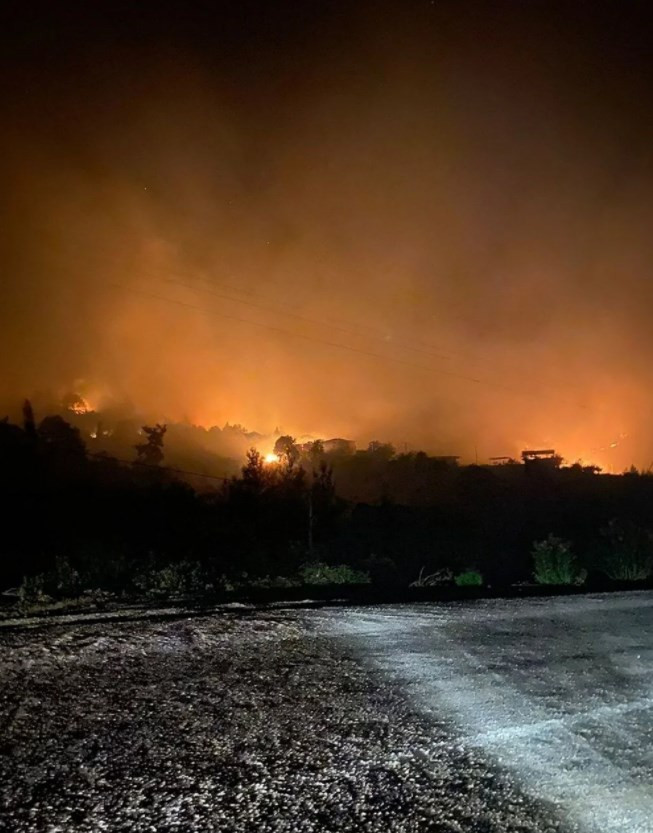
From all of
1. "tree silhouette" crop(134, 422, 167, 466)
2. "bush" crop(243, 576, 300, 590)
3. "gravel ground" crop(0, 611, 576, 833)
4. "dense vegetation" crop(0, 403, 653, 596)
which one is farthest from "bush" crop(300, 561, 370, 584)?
"tree silhouette" crop(134, 422, 167, 466)

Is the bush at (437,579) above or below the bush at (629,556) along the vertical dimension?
below

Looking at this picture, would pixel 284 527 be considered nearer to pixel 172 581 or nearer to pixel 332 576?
pixel 332 576

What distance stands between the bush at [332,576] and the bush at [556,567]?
156 inches

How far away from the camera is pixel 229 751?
15.7ft

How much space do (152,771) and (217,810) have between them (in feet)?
2.23

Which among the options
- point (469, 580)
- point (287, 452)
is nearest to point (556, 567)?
point (469, 580)

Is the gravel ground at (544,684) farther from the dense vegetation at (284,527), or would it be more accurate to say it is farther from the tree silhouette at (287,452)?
the tree silhouette at (287,452)

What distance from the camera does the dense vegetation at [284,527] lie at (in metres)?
16.4

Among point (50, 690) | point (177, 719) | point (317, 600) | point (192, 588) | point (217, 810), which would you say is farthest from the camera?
point (192, 588)

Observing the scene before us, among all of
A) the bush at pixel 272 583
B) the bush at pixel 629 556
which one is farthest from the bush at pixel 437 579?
the bush at pixel 629 556

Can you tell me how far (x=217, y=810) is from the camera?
395cm

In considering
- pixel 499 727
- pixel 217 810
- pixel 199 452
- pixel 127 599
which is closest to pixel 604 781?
pixel 499 727

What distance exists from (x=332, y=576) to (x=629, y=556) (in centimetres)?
779

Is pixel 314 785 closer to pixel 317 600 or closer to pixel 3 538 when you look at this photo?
pixel 317 600
